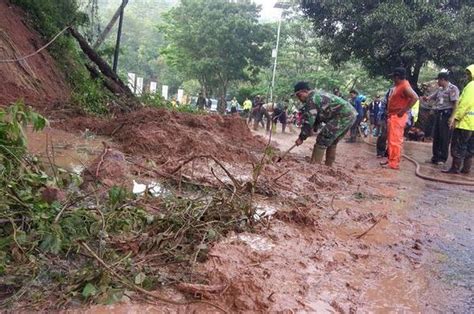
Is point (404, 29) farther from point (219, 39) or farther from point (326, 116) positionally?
point (219, 39)

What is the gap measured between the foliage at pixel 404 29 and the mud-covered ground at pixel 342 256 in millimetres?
10200

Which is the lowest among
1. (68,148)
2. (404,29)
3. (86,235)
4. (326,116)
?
(86,235)

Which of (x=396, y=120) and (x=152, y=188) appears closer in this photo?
(x=152, y=188)

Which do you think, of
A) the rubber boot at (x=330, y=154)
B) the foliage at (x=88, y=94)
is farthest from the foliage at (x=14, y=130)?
the foliage at (x=88, y=94)

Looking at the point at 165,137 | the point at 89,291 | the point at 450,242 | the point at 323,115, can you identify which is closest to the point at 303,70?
the point at 323,115

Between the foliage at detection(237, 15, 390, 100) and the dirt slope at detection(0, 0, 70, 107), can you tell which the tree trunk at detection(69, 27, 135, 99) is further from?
the foliage at detection(237, 15, 390, 100)

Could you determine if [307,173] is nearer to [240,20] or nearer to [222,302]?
[222,302]

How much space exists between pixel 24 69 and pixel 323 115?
5.68 meters

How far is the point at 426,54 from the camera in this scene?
14711 mm

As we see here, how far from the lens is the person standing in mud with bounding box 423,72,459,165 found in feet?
26.3

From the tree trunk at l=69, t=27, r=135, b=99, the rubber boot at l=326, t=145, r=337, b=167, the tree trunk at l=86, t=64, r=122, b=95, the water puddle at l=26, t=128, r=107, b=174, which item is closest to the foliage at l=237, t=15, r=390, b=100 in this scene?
the tree trunk at l=69, t=27, r=135, b=99

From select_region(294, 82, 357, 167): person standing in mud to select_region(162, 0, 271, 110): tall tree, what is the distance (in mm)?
22185

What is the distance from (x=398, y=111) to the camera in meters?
7.35

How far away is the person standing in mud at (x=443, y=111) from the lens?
26.3ft
